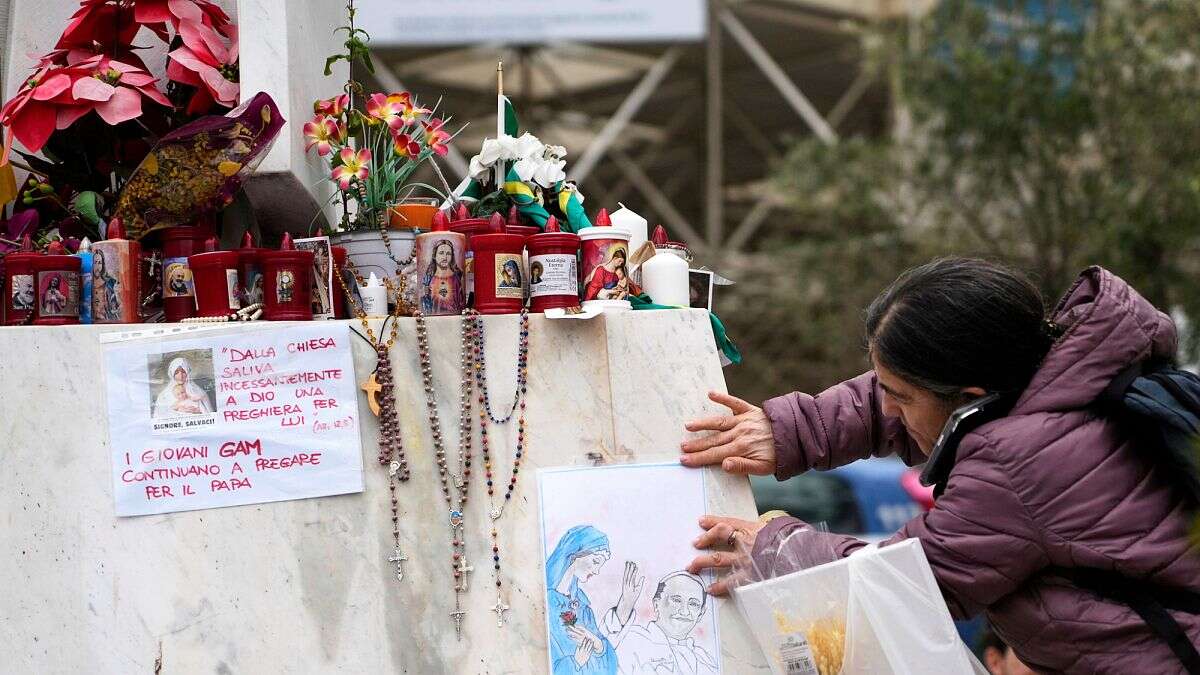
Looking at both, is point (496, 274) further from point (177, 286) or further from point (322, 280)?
point (177, 286)

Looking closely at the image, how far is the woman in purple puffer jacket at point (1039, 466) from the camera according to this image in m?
2.31

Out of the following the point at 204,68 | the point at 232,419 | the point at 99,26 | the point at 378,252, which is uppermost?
the point at 99,26

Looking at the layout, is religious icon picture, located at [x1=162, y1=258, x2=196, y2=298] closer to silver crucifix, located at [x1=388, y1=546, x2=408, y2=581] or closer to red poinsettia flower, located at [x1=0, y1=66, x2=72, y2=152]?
red poinsettia flower, located at [x1=0, y1=66, x2=72, y2=152]

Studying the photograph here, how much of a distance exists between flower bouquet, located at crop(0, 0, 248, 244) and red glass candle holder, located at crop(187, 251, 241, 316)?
0.38 metres

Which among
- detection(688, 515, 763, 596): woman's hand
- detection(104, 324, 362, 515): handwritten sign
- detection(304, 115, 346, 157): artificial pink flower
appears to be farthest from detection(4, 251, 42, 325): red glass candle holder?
detection(688, 515, 763, 596): woman's hand

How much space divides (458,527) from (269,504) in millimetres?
418

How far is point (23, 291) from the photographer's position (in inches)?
108

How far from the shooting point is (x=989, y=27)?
922 centimetres

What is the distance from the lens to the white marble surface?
264 cm

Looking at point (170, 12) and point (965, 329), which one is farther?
point (170, 12)

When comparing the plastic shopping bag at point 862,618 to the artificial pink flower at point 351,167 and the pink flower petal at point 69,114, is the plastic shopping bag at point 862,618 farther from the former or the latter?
the pink flower petal at point 69,114

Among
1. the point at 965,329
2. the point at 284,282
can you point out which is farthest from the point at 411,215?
the point at 965,329

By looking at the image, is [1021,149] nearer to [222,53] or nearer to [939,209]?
[939,209]

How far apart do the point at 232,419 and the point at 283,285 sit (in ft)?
1.04
